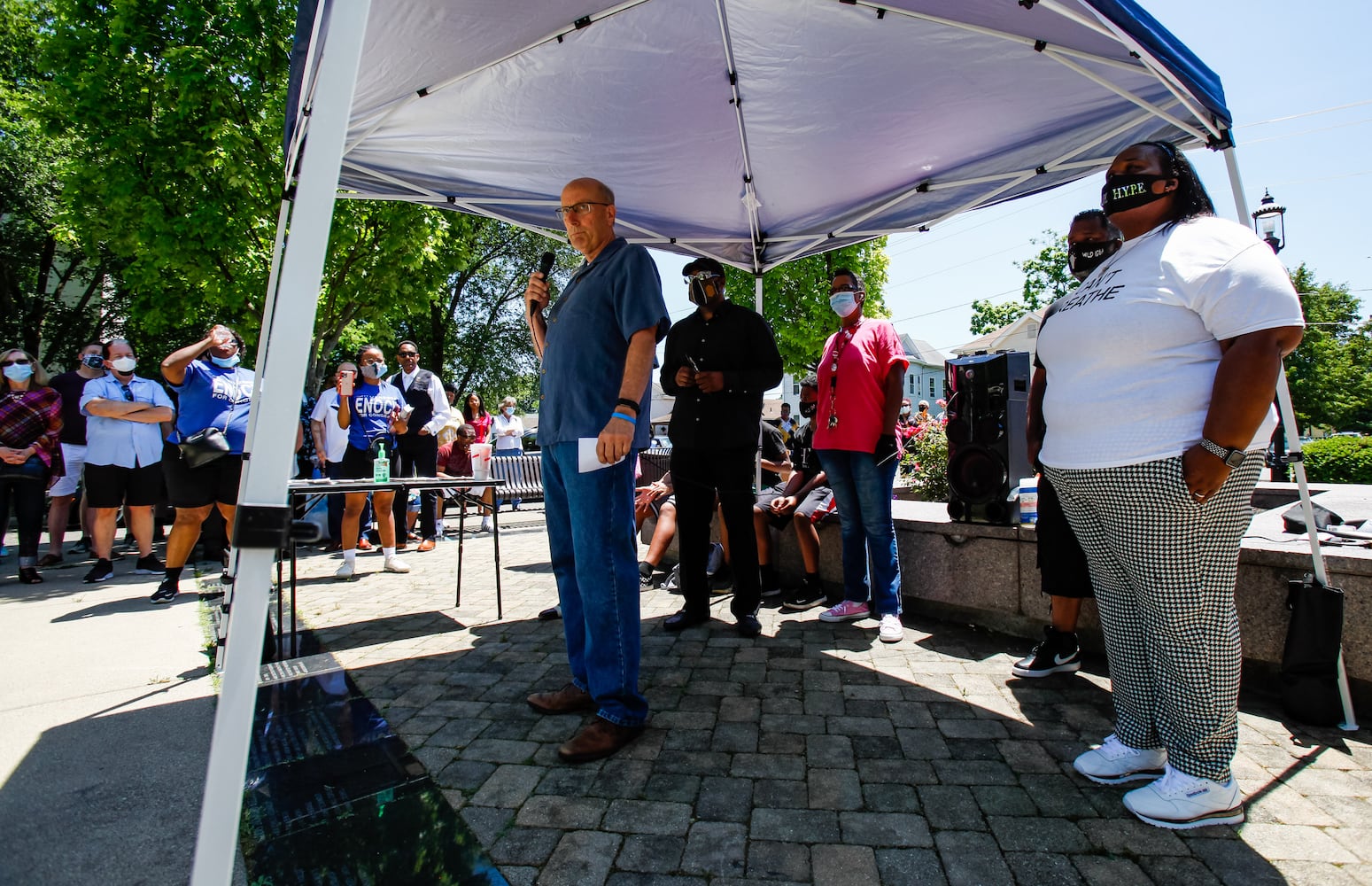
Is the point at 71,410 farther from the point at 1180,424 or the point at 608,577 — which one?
the point at 1180,424

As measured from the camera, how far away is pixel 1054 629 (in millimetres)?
3250

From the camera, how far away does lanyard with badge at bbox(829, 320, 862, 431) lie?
4.13 m

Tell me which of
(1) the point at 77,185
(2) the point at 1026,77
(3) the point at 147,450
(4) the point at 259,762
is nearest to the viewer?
(4) the point at 259,762

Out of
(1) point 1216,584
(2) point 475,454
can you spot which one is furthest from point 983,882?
(2) point 475,454

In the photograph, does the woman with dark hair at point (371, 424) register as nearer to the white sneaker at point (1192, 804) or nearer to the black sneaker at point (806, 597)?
the black sneaker at point (806, 597)

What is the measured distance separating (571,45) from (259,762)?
3.66 metres

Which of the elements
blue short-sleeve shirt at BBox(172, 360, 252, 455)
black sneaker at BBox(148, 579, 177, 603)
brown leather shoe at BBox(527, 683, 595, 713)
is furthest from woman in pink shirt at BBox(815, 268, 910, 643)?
black sneaker at BBox(148, 579, 177, 603)

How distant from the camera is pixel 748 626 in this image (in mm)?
3912

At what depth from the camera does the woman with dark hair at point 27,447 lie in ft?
19.8

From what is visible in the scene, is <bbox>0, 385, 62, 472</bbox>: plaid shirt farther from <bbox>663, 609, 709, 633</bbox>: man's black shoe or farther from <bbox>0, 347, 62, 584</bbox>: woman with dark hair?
<bbox>663, 609, 709, 633</bbox>: man's black shoe

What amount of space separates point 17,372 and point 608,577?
7295mm

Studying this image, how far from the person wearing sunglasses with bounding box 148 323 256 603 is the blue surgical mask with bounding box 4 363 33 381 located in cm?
292

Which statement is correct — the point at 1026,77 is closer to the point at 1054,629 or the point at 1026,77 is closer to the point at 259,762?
the point at 1054,629

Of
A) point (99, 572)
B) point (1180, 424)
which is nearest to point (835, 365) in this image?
point (1180, 424)
